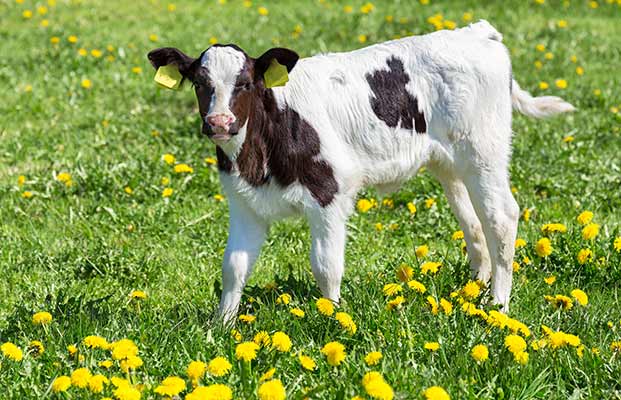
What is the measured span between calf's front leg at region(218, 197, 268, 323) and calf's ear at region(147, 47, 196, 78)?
0.71 metres

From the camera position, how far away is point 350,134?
5.12 metres

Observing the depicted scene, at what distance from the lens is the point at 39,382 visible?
4.00 metres

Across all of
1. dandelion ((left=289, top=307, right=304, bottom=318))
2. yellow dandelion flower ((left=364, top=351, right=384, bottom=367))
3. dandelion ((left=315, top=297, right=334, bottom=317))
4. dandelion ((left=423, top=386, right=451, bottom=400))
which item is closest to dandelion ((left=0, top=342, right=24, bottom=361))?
dandelion ((left=289, top=307, right=304, bottom=318))

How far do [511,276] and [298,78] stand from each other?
162 centimetres

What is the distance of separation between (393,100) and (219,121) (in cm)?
115

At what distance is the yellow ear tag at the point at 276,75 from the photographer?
4.72m

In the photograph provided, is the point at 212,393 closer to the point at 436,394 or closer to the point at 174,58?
the point at 436,394

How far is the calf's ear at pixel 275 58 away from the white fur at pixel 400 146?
0.25 metres

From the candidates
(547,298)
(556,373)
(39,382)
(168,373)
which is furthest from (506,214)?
(39,382)

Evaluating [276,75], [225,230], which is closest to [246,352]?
[276,75]

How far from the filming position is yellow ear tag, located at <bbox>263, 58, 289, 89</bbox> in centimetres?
472

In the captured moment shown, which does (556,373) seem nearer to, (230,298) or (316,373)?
(316,373)

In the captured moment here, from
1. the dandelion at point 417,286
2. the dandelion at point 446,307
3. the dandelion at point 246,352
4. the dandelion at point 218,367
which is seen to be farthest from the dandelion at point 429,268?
the dandelion at point 218,367

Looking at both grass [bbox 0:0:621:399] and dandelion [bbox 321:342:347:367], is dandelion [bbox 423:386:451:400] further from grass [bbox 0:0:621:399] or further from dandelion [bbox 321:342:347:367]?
dandelion [bbox 321:342:347:367]
